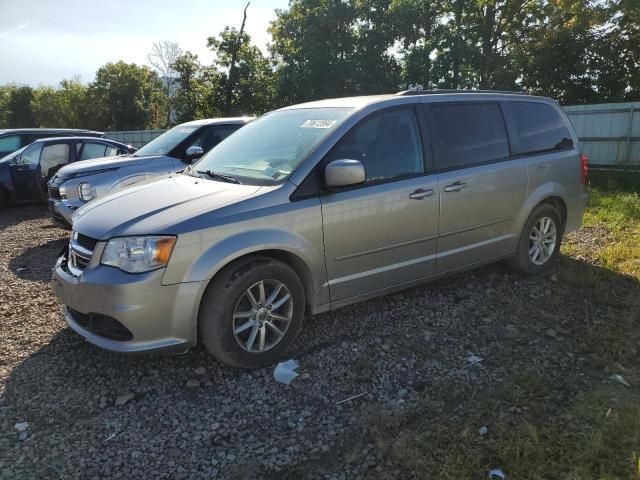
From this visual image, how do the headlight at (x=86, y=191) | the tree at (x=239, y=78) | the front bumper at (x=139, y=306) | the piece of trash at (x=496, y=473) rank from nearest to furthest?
the piece of trash at (x=496, y=473), the front bumper at (x=139, y=306), the headlight at (x=86, y=191), the tree at (x=239, y=78)

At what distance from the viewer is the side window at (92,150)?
10.3 m

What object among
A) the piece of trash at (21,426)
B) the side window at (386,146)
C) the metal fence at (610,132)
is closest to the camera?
the piece of trash at (21,426)

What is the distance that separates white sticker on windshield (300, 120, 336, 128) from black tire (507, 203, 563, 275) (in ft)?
7.83

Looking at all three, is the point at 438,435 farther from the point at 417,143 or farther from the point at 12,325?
the point at 12,325

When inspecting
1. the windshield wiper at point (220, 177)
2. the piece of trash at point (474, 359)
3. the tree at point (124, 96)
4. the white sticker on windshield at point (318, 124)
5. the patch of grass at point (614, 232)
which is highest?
the tree at point (124, 96)

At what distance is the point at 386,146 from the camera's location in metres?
4.13

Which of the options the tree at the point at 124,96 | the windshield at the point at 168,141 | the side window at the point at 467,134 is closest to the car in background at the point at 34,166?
the windshield at the point at 168,141

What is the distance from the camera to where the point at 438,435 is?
2.77 meters

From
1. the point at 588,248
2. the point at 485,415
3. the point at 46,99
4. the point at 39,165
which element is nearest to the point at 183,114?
the point at 46,99

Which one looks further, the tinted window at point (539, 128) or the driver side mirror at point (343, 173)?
the tinted window at point (539, 128)

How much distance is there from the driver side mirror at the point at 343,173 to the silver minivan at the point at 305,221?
0.01m

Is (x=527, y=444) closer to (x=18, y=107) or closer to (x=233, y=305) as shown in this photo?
(x=233, y=305)

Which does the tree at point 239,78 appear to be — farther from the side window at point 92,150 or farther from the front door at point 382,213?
the front door at point 382,213

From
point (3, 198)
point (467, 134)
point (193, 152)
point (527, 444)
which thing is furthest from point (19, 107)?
point (527, 444)
